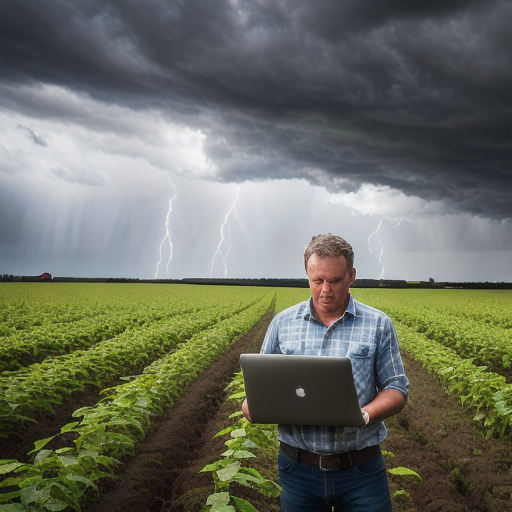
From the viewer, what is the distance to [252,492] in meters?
4.88

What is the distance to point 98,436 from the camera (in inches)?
205

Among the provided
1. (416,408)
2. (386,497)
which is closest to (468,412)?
(416,408)

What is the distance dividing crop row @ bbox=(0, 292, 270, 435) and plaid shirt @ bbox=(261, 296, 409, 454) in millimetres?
4911

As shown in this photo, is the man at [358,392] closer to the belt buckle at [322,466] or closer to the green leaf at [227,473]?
the belt buckle at [322,466]

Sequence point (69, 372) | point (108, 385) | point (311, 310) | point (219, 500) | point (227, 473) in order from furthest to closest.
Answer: point (108, 385) → point (69, 372) → point (227, 473) → point (219, 500) → point (311, 310)

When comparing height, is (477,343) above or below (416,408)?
above

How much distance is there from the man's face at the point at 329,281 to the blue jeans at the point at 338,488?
2.81 feet

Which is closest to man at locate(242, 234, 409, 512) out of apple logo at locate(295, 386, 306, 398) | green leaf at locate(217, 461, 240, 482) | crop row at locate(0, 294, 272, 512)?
apple logo at locate(295, 386, 306, 398)

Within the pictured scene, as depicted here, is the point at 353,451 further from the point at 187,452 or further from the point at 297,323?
the point at 187,452

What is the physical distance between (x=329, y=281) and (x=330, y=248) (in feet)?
0.59

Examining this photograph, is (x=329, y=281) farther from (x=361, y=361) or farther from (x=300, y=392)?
(x=300, y=392)

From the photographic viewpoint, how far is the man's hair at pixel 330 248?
2554 mm

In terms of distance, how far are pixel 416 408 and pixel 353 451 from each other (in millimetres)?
7177

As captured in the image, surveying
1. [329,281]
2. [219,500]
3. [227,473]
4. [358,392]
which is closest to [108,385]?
[227,473]
